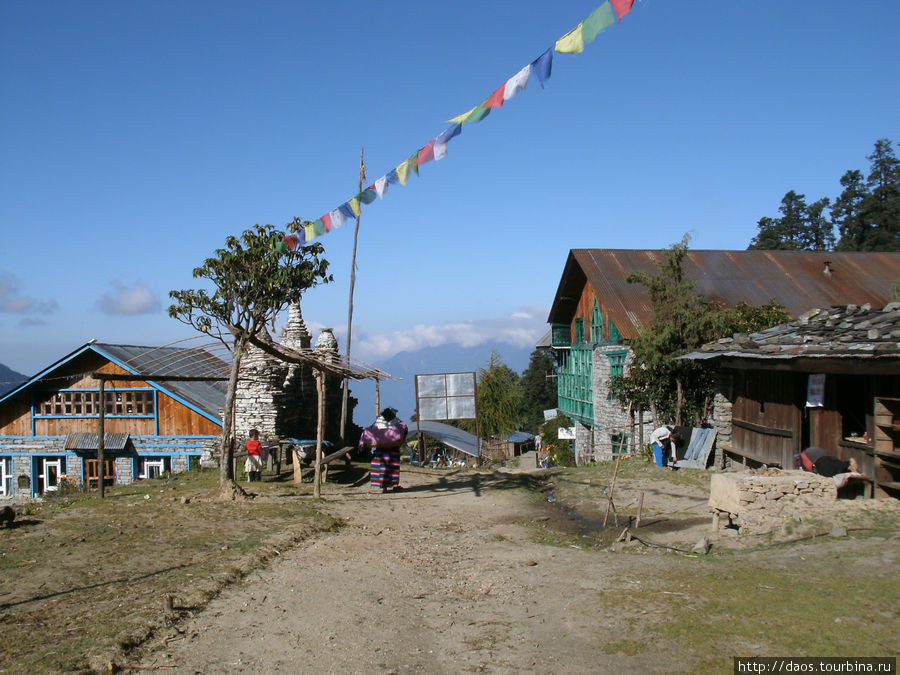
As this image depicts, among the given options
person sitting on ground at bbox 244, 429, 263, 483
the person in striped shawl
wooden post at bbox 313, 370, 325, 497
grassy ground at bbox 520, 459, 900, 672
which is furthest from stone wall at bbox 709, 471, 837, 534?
person sitting on ground at bbox 244, 429, 263, 483

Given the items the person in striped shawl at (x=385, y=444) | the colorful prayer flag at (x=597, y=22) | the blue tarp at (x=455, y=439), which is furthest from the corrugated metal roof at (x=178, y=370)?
the colorful prayer flag at (x=597, y=22)

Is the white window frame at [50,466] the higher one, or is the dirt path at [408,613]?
the dirt path at [408,613]

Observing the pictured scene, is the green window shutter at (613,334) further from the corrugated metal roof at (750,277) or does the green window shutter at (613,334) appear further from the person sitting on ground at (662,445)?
the person sitting on ground at (662,445)

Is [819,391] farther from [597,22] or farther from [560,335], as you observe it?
[560,335]

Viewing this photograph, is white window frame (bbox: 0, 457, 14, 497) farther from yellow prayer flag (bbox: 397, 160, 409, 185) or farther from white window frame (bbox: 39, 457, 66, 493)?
yellow prayer flag (bbox: 397, 160, 409, 185)

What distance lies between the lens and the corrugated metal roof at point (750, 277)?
24.9 meters

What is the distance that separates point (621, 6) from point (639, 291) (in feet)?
61.3

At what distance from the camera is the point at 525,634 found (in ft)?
19.8

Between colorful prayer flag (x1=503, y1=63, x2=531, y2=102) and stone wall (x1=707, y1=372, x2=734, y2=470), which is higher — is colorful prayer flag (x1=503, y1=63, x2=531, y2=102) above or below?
above

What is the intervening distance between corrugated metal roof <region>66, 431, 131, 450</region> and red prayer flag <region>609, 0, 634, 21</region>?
69.7 ft

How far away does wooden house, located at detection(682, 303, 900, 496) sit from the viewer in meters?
10.8

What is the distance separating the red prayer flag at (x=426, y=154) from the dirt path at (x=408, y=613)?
19.4 feet

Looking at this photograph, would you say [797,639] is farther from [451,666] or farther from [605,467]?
[605,467]

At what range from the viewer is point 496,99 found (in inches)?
366
